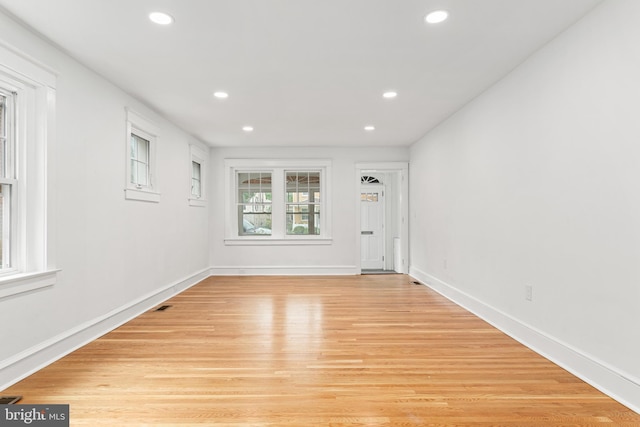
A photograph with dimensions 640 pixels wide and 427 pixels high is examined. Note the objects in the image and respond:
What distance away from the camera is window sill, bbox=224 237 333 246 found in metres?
6.72

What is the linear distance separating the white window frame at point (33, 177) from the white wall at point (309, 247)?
404 cm

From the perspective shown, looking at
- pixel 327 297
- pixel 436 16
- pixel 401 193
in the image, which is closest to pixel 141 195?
pixel 327 297

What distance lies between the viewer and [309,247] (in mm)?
6785

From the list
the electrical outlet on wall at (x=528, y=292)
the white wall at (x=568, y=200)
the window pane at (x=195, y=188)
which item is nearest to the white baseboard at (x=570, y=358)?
the white wall at (x=568, y=200)

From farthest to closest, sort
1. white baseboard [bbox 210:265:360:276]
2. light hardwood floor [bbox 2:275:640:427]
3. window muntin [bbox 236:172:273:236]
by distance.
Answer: window muntin [bbox 236:172:273:236], white baseboard [bbox 210:265:360:276], light hardwood floor [bbox 2:275:640:427]

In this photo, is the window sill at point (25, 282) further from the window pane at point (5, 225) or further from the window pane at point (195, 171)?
the window pane at point (195, 171)

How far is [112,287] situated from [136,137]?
5.90 feet

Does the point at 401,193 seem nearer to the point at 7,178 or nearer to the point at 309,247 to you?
the point at 309,247

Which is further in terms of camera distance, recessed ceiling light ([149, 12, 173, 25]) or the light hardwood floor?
recessed ceiling light ([149, 12, 173, 25])

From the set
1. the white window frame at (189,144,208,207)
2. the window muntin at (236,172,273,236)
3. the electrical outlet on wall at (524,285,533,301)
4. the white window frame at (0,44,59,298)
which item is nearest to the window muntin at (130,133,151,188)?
the white window frame at (189,144,208,207)

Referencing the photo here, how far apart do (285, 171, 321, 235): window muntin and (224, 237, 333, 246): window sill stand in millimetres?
211

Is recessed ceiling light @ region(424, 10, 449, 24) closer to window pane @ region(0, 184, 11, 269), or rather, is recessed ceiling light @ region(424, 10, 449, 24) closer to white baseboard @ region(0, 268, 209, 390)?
window pane @ region(0, 184, 11, 269)

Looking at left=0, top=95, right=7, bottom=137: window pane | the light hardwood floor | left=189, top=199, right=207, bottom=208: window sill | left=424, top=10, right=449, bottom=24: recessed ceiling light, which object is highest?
left=424, top=10, right=449, bottom=24: recessed ceiling light

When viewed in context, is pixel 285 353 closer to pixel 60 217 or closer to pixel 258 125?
pixel 60 217
